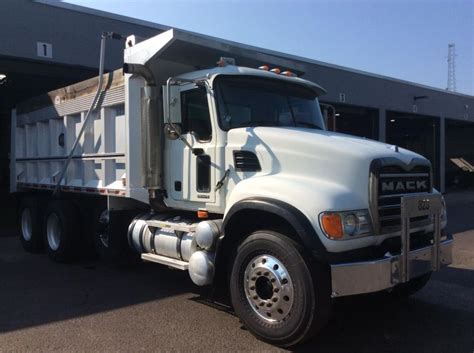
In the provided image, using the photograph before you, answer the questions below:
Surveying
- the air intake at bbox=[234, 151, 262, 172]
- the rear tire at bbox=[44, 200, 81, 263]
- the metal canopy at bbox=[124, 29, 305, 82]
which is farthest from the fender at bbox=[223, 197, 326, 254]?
the rear tire at bbox=[44, 200, 81, 263]

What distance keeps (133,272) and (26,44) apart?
7.12 metres

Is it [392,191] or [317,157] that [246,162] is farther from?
[392,191]

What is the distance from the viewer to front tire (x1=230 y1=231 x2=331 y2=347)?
14.7ft

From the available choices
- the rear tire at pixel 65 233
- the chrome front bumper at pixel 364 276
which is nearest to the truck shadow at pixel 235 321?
the rear tire at pixel 65 233

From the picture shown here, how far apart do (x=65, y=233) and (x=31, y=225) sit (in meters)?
1.73

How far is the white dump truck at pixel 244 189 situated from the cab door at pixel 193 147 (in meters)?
0.02

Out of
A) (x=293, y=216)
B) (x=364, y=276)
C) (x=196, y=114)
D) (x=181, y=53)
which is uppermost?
(x=181, y=53)

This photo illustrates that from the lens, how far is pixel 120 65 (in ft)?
44.5

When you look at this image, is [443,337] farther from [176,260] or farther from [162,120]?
[162,120]

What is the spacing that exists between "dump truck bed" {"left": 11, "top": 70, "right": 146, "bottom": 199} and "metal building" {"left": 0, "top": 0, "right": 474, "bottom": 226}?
2017 mm

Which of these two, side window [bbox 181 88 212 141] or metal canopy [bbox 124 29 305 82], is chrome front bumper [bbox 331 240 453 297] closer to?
side window [bbox 181 88 212 141]

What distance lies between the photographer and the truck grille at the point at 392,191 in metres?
4.74

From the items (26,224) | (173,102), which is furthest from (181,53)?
(26,224)

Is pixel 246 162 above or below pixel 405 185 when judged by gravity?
above
